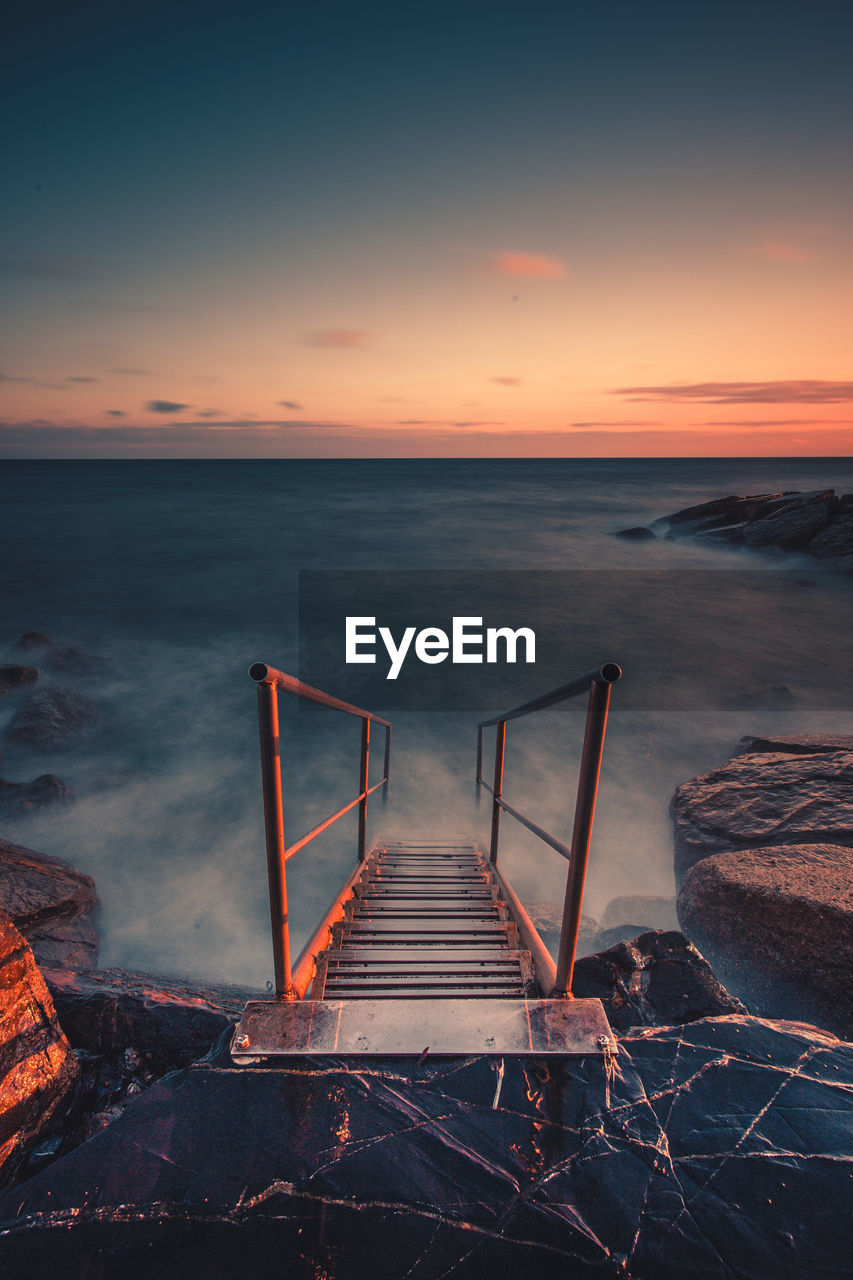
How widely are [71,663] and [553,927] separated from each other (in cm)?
1102

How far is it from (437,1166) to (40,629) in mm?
16311

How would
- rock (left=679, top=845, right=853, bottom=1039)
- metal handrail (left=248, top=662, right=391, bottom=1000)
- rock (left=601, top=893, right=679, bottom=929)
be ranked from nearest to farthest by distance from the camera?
1. metal handrail (left=248, top=662, right=391, bottom=1000)
2. rock (left=679, top=845, right=853, bottom=1039)
3. rock (left=601, top=893, right=679, bottom=929)

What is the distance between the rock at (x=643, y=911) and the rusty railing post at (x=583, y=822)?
13.8ft

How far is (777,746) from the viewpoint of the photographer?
22.2ft

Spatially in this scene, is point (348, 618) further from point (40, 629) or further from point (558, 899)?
point (558, 899)

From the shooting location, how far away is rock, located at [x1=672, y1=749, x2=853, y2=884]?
460cm

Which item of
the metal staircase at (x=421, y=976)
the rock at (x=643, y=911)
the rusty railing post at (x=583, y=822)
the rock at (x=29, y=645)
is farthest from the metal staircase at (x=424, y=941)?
the rock at (x=29, y=645)

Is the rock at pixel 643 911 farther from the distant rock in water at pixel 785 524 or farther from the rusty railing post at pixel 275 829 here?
the distant rock in water at pixel 785 524

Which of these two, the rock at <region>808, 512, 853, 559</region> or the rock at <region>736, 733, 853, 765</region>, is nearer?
the rock at <region>736, 733, 853, 765</region>

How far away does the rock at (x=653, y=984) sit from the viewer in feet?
8.09

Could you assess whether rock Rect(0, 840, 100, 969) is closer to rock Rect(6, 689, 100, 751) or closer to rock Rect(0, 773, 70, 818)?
rock Rect(0, 773, 70, 818)

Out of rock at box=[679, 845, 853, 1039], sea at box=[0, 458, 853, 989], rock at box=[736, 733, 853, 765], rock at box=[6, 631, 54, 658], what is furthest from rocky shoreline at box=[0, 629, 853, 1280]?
rock at box=[6, 631, 54, 658]

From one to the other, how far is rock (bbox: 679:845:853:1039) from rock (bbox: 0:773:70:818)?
7201 millimetres

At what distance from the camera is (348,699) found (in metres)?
10.9
